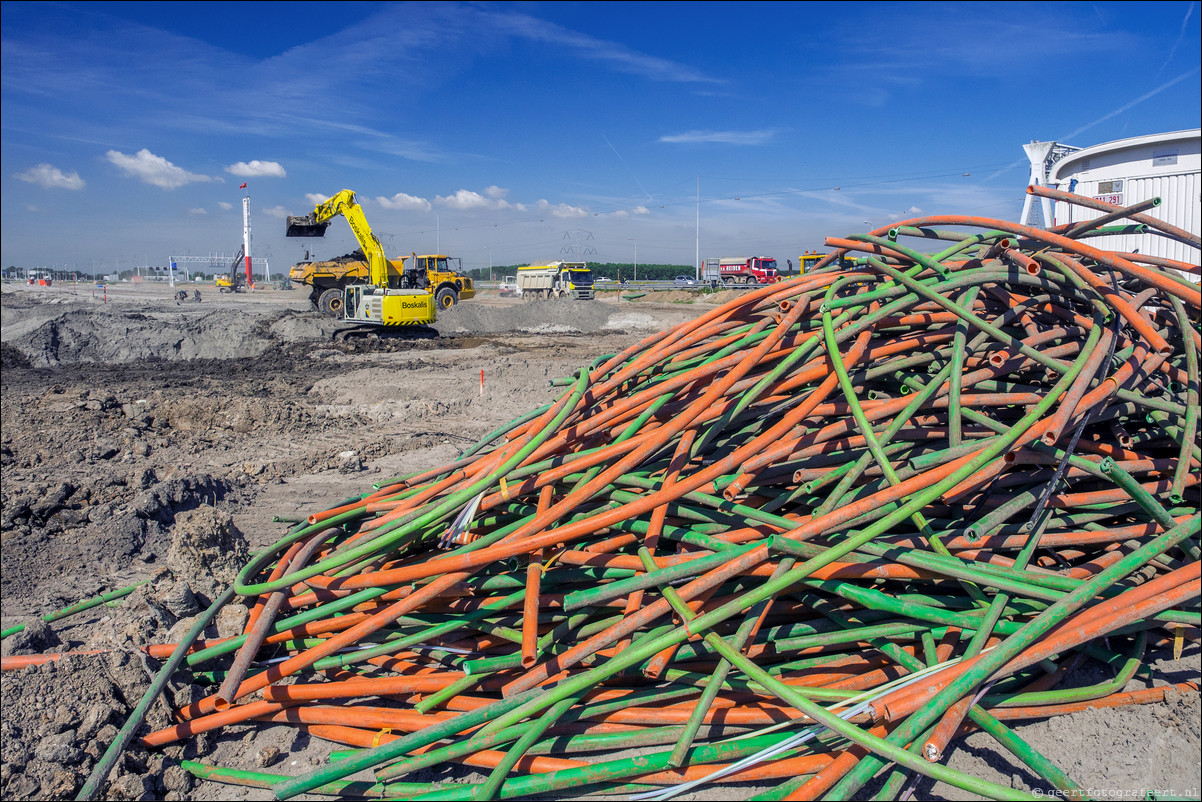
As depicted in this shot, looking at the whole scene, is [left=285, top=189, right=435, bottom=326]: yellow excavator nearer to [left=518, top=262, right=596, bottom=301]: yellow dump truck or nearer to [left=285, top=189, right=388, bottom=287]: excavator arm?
[left=285, top=189, right=388, bottom=287]: excavator arm

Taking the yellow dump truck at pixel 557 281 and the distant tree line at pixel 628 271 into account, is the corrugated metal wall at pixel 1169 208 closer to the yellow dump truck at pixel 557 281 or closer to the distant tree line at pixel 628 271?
the yellow dump truck at pixel 557 281

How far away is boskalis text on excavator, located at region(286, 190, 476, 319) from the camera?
19.3 meters

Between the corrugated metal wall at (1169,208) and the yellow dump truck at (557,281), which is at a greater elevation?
the yellow dump truck at (557,281)

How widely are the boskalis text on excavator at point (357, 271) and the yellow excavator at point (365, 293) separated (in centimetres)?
3

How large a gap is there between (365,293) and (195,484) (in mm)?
14084

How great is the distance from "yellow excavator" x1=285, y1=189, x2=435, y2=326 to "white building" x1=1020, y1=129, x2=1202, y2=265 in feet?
50.7

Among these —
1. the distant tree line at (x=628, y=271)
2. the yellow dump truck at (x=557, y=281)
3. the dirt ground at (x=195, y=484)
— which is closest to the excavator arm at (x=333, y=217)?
the dirt ground at (x=195, y=484)

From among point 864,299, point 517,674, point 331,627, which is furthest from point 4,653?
point 864,299

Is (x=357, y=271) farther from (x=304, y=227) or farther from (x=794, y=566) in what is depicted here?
(x=794, y=566)

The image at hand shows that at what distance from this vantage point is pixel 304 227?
1925 centimetres

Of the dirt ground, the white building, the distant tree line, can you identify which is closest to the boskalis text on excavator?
the dirt ground

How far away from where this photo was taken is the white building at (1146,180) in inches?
324

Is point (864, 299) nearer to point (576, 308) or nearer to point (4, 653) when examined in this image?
point (4, 653)

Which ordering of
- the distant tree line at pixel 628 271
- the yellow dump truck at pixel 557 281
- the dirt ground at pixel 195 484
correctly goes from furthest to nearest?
1. the distant tree line at pixel 628 271
2. the yellow dump truck at pixel 557 281
3. the dirt ground at pixel 195 484
